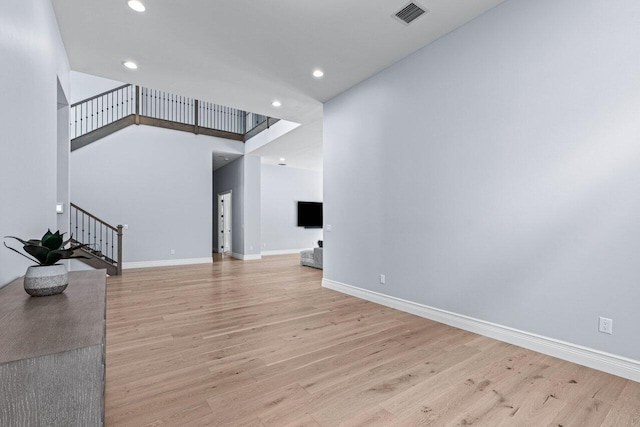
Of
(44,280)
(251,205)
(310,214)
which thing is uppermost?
(251,205)

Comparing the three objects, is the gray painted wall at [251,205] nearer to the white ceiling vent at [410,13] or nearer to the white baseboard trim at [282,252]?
the white baseboard trim at [282,252]

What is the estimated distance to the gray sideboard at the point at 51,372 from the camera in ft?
2.59

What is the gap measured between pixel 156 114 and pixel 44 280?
7864 mm

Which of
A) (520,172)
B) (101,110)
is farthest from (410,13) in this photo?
(101,110)

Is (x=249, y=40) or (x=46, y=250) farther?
(x=249, y=40)

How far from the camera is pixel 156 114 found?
26.5 ft

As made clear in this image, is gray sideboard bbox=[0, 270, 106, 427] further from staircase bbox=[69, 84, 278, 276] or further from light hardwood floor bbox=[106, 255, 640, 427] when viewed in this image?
staircase bbox=[69, 84, 278, 276]

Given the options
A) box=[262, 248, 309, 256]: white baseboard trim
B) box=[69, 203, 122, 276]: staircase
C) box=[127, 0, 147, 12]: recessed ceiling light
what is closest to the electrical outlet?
box=[127, 0, 147, 12]: recessed ceiling light

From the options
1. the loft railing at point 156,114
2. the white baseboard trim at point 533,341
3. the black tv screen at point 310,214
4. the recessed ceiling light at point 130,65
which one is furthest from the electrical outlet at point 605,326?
the black tv screen at point 310,214

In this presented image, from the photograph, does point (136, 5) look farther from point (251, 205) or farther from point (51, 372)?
point (251, 205)

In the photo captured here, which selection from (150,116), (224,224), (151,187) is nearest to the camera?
(151,187)

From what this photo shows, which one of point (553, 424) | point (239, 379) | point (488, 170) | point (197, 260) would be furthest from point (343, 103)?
point (197, 260)

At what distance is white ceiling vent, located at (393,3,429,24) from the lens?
2895 millimetres

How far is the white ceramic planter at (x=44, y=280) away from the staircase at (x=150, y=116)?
632 centimetres
